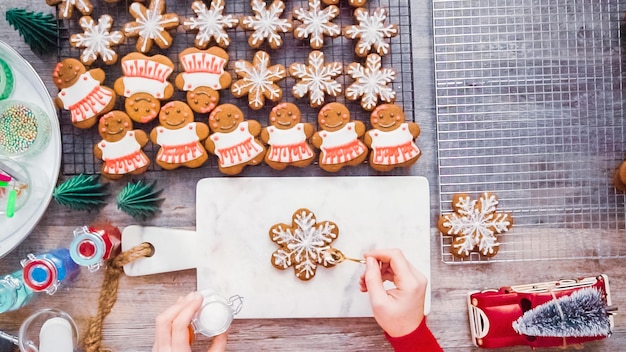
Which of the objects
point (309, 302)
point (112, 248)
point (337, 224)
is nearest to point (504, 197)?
point (337, 224)

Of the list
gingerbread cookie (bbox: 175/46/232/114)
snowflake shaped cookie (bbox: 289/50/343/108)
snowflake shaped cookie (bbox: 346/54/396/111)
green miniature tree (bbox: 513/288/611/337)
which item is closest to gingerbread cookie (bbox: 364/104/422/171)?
snowflake shaped cookie (bbox: 346/54/396/111)

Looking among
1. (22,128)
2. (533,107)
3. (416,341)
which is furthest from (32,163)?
(533,107)

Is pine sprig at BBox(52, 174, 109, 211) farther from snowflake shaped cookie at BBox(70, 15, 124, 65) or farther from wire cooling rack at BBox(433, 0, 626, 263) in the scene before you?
wire cooling rack at BBox(433, 0, 626, 263)

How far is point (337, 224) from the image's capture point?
1699mm

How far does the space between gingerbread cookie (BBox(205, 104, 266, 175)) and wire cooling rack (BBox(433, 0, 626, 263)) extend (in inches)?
20.4

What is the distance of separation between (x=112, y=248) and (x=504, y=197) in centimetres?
109

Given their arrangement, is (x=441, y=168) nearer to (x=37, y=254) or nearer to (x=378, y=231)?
(x=378, y=231)

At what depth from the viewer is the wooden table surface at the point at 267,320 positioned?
67.7 inches

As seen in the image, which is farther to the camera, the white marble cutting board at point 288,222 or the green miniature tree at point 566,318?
the white marble cutting board at point 288,222

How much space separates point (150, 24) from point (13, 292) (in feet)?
2.62

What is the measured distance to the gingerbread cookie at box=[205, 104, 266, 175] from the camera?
163cm

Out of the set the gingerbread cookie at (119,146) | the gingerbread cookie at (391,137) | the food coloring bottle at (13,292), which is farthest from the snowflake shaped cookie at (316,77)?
the food coloring bottle at (13,292)

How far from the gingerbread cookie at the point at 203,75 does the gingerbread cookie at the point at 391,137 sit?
418mm

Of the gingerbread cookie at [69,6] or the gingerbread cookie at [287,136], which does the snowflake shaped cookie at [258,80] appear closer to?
the gingerbread cookie at [287,136]
